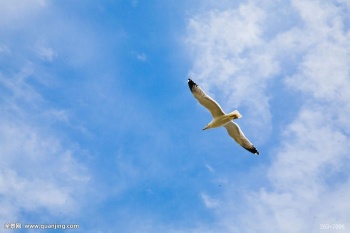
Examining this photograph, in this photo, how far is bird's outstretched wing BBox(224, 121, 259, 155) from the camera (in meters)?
22.1

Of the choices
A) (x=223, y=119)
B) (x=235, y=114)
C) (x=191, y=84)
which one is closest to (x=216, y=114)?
(x=223, y=119)

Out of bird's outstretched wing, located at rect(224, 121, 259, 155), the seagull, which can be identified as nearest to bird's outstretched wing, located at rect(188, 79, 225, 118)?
the seagull

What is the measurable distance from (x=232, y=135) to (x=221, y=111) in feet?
6.36

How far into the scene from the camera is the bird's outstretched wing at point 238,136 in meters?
22.1

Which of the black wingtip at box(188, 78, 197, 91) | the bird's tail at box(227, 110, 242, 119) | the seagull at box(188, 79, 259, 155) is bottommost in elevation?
the bird's tail at box(227, 110, 242, 119)

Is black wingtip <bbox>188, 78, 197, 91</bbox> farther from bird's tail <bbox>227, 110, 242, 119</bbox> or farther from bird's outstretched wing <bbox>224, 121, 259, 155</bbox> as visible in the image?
bird's outstretched wing <bbox>224, 121, 259, 155</bbox>

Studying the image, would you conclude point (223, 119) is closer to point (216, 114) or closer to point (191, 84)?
point (216, 114)

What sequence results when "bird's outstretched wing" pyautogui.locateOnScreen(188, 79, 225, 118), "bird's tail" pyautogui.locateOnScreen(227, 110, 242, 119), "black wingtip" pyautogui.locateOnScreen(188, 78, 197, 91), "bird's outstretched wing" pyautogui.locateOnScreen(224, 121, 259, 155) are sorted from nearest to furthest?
"bird's tail" pyautogui.locateOnScreen(227, 110, 242, 119) → "bird's outstretched wing" pyautogui.locateOnScreen(188, 79, 225, 118) → "black wingtip" pyautogui.locateOnScreen(188, 78, 197, 91) → "bird's outstretched wing" pyautogui.locateOnScreen(224, 121, 259, 155)

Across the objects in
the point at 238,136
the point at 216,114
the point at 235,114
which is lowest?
the point at 235,114

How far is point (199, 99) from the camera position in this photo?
21.2m

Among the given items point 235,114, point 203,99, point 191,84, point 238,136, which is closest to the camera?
point 235,114

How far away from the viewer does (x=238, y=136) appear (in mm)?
22578

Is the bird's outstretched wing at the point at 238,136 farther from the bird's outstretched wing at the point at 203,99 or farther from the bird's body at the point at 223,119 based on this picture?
the bird's outstretched wing at the point at 203,99

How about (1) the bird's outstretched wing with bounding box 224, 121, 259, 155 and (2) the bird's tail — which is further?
(1) the bird's outstretched wing with bounding box 224, 121, 259, 155
